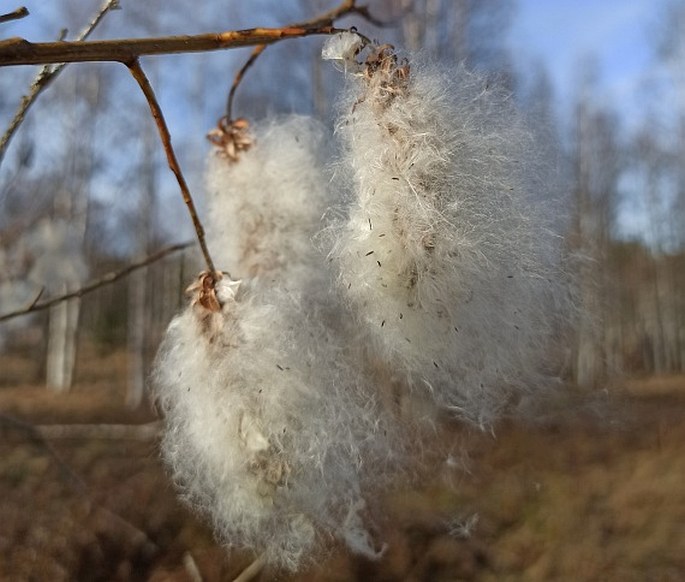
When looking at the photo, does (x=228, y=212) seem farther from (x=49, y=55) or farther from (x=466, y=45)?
(x=466, y=45)

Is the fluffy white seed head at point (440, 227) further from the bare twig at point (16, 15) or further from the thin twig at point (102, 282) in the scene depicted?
Result: the thin twig at point (102, 282)

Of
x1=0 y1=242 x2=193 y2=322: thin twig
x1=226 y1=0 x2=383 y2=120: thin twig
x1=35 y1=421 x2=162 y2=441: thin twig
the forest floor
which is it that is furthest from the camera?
the forest floor

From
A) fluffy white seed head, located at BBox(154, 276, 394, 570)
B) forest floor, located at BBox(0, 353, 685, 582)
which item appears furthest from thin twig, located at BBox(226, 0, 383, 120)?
forest floor, located at BBox(0, 353, 685, 582)

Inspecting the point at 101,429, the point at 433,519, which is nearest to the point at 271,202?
the point at 101,429

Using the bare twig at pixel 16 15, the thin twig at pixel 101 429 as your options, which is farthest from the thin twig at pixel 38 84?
the thin twig at pixel 101 429

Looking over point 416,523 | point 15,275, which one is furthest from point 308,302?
point 416,523

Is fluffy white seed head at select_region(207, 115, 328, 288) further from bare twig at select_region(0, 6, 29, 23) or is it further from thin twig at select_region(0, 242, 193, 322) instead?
bare twig at select_region(0, 6, 29, 23)
